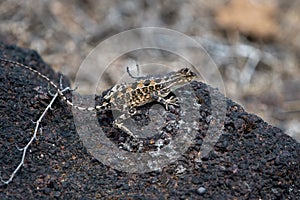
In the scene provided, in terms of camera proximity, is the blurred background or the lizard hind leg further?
the blurred background

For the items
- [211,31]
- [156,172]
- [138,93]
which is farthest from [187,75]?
[211,31]

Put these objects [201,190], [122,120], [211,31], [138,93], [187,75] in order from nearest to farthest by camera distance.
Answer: [201,190]
[122,120]
[138,93]
[187,75]
[211,31]

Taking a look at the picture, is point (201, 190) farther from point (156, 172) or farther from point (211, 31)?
point (211, 31)

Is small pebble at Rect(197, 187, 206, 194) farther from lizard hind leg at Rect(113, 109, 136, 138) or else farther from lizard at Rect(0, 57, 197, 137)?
lizard at Rect(0, 57, 197, 137)

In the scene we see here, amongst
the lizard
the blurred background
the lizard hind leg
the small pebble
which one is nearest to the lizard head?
the lizard

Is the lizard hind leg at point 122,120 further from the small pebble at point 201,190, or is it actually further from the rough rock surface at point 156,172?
the small pebble at point 201,190
